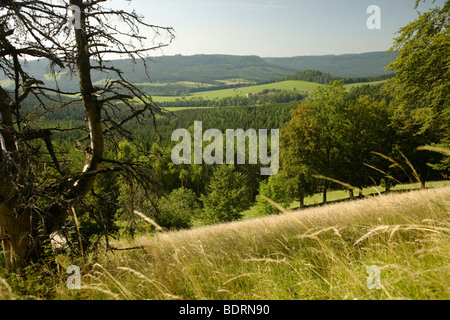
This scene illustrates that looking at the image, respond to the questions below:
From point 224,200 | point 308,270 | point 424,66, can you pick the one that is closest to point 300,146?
point 424,66

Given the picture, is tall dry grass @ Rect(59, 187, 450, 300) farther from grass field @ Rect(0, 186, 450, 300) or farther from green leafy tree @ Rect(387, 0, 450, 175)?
green leafy tree @ Rect(387, 0, 450, 175)

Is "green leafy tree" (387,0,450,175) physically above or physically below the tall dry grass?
above

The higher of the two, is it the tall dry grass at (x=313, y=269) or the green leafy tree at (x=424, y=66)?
the green leafy tree at (x=424, y=66)

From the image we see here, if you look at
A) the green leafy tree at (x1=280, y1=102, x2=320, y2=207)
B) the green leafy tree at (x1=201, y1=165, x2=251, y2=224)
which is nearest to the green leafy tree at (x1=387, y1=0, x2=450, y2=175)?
the green leafy tree at (x1=280, y1=102, x2=320, y2=207)

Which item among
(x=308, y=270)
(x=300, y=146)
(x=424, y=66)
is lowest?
(x=300, y=146)

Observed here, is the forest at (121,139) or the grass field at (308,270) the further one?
the forest at (121,139)

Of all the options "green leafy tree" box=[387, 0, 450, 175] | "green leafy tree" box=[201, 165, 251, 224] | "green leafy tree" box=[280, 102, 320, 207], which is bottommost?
"green leafy tree" box=[201, 165, 251, 224]

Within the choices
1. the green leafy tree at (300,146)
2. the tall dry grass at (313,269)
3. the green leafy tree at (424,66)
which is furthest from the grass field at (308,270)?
the green leafy tree at (300,146)

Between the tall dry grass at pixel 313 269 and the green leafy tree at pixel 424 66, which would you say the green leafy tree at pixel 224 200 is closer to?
the green leafy tree at pixel 424 66

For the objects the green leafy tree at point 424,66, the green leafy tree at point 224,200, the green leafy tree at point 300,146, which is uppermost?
the green leafy tree at point 424,66

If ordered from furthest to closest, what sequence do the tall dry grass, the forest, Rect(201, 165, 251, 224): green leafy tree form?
Rect(201, 165, 251, 224): green leafy tree → the forest → the tall dry grass

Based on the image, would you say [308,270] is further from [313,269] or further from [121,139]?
[121,139]
